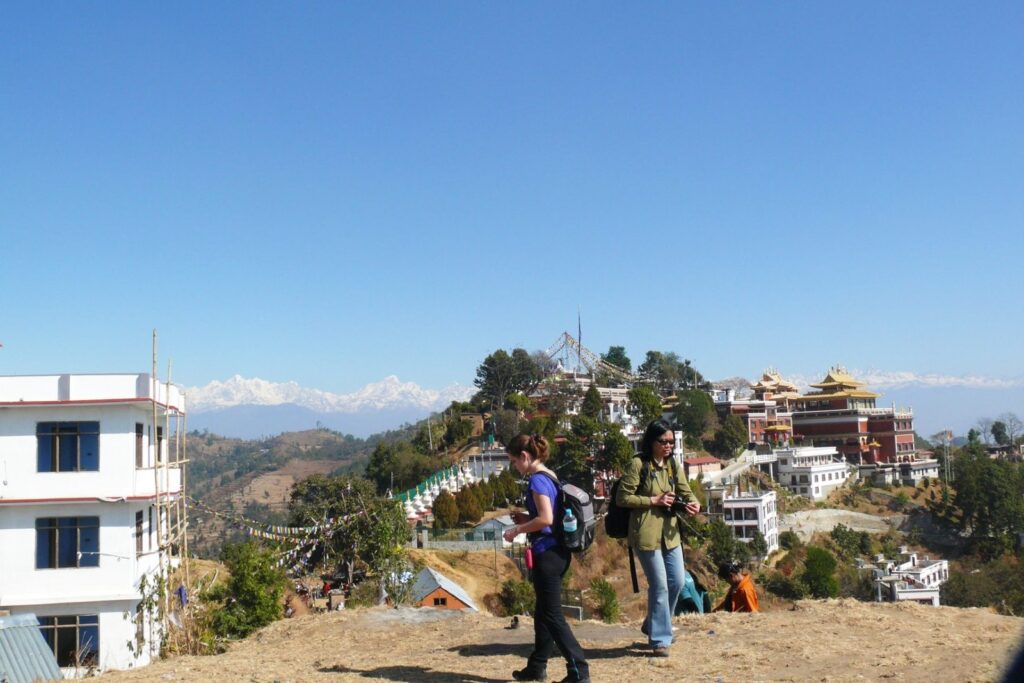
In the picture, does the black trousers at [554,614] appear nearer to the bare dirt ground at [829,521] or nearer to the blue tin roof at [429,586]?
the blue tin roof at [429,586]

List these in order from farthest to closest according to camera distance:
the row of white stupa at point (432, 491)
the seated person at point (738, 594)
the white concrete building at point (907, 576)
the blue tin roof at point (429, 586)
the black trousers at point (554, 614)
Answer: the row of white stupa at point (432, 491) < the white concrete building at point (907, 576) < the blue tin roof at point (429, 586) < the seated person at point (738, 594) < the black trousers at point (554, 614)

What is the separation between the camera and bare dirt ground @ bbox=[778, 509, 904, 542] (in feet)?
182

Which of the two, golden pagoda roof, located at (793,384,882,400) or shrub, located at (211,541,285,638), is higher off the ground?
golden pagoda roof, located at (793,384,882,400)

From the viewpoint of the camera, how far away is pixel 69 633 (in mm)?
16516

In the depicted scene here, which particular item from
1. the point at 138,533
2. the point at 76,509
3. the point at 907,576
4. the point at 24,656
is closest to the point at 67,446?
the point at 76,509

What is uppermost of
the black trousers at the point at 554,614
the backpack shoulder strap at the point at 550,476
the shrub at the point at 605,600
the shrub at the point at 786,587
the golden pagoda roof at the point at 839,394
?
the golden pagoda roof at the point at 839,394

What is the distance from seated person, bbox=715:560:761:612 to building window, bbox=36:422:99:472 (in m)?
13.2

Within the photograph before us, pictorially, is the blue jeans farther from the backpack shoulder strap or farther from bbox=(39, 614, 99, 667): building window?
bbox=(39, 614, 99, 667): building window

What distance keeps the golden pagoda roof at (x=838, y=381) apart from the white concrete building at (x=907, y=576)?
27.5 m

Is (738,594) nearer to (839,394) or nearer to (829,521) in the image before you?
(829,521)

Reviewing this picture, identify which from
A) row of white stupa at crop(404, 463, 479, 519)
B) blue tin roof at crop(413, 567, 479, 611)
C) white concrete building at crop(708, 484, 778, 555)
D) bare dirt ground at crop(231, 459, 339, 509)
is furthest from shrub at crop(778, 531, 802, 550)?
bare dirt ground at crop(231, 459, 339, 509)

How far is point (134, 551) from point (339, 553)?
15.2 metres

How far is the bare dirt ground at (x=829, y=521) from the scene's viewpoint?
5558cm

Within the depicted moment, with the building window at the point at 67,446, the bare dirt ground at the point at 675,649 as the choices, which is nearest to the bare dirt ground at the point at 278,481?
the building window at the point at 67,446
